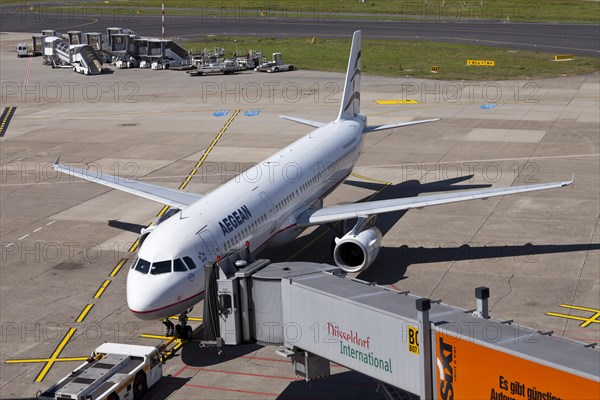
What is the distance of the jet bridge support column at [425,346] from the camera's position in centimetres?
2362

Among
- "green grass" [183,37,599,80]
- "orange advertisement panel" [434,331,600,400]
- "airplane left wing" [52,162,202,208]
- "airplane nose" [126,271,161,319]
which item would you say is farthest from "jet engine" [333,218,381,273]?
"green grass" [183,37,599,80]

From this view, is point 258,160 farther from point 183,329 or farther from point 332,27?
point 332,27

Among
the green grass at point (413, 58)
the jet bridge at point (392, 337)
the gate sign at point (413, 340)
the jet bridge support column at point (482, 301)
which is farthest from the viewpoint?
the green grass at point (413, 58)

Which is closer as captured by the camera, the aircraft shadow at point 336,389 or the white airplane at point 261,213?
the aircraft shadow at point 336,389

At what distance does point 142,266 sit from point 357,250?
11708mm

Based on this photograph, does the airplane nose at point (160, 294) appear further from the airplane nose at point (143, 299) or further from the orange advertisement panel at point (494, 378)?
the orange advertisement panel at point (494, 378)

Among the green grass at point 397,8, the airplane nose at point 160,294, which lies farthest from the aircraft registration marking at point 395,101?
the green grass at point 397,8

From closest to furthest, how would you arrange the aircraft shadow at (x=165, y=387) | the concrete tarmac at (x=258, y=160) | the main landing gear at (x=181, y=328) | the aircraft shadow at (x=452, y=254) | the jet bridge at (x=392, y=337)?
1. the jet bridge at (x=392, y=337)
2. the aircraft shadow at (x=165, y=387)
3. the main landing gear at (x=181, y=328)
4. the concrete tarmac at (x=258, y=160)
5. the aircraft shadow at (x=452, y=254)

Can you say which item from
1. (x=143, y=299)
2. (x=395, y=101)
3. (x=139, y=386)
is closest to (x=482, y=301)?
(x=139, y=386)

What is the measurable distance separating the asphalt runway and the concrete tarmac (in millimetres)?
31462

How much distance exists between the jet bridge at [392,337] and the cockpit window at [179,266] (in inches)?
222

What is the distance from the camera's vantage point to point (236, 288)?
1121 inches

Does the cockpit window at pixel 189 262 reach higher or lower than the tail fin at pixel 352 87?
lower

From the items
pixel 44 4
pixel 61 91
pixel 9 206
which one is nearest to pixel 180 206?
pixel 9 206
